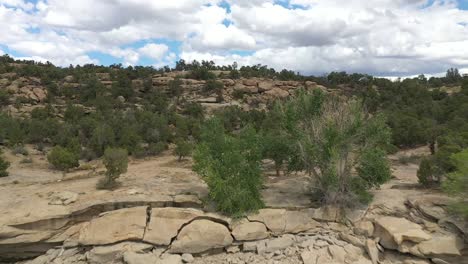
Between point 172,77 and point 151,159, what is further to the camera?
point 172,77

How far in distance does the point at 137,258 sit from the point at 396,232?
29.5 feet

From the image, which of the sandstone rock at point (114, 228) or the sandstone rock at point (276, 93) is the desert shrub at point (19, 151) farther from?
the sandstone rock at point (276, 93)

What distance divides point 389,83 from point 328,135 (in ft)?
142

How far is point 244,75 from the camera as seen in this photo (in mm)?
57188

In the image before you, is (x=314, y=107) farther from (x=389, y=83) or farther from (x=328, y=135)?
(x=389, y=83)

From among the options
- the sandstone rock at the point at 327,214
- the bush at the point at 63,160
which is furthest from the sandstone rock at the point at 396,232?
the bush at the point at 63,160

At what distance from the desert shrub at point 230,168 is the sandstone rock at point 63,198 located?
16.6ft

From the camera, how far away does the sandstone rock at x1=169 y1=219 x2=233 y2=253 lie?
14.1 meters

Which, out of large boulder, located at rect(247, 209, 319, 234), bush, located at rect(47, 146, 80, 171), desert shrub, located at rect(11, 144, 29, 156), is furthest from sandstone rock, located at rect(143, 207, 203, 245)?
desert shrub, located at rect(11, 144, 29, 156)

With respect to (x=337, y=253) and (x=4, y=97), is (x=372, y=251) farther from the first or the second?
(x=4, y=97)

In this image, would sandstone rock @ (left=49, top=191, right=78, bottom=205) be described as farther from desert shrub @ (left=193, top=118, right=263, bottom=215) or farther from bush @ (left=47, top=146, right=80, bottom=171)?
bush @ (left=47, top=146, right=80, bottom=171)

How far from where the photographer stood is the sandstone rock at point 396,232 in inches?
521

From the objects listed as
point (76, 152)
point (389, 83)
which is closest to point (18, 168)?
point (76, 152)

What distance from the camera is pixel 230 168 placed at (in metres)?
15.7
